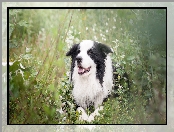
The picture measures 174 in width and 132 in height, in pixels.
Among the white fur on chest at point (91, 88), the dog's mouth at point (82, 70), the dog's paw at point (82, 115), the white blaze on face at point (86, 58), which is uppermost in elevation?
the white blaze on face at point (86, 58)

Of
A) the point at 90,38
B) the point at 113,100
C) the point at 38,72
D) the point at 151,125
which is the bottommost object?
the point at 151,125

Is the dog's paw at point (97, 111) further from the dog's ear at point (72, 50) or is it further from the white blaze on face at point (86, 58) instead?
the dog's ear at point (72, 50)

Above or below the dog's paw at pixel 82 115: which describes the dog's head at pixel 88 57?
above

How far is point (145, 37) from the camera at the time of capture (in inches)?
172

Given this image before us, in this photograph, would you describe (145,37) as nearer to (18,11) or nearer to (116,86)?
(116,86)

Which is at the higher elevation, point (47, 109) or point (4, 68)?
point (4, 68)

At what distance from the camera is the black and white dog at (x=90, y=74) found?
4.18 meters

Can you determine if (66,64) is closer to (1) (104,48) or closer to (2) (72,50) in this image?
(2) (72,50)

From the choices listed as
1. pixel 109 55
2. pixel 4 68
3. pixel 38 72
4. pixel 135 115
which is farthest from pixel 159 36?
pixel 4 68

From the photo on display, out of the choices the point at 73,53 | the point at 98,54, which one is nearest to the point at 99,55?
the point at 98,54

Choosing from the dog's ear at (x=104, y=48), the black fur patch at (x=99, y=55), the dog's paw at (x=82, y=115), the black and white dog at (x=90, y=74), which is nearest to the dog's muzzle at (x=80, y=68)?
the black and white dog at (x=90, y=74)

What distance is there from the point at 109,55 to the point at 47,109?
0.85 metres

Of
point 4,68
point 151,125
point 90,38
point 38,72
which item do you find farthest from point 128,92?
point 4,68

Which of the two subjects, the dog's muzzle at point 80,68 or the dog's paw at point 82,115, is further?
the dog's paw at point 82,115
